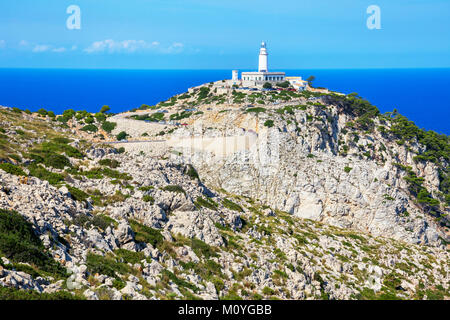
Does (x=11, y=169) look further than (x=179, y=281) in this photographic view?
Yes

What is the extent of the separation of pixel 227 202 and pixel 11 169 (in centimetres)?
2253

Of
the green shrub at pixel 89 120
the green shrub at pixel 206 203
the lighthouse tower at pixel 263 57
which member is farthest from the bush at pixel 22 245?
the lighthouse tower at pixel 263 57

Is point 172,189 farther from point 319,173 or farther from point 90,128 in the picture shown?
point 90,128

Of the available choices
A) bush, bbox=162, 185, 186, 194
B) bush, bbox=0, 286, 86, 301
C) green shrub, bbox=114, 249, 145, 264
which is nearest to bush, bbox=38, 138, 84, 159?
bush, bbox=162, 185, 186, 194

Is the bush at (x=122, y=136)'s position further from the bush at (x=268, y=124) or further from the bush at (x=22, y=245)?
the bush at (x=22, y=245)

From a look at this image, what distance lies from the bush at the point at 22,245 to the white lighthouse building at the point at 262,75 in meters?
79.5

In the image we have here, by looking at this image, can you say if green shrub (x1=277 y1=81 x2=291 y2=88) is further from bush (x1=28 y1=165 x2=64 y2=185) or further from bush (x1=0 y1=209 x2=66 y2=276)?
bush (x1=0 y1=209 x2=66 y2=276)

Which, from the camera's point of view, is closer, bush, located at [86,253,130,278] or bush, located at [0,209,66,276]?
bush, located at [0,209,66,276]

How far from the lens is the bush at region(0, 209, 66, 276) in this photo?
18453 mm

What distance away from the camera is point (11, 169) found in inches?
1109

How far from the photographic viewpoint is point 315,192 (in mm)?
61062

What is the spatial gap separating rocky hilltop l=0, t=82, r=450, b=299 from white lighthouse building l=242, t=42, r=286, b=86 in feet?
37.7

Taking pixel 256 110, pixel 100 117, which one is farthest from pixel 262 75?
pixel 100 117
